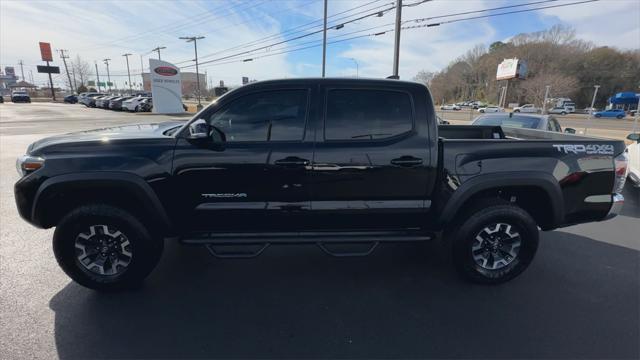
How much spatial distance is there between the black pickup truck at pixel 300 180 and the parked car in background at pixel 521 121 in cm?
447

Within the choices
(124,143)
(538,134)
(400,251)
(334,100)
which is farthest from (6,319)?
(538,134)

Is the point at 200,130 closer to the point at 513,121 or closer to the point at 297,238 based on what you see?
the point at 297,238

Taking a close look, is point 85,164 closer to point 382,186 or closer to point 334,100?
point 334,100

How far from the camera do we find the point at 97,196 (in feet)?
10.1

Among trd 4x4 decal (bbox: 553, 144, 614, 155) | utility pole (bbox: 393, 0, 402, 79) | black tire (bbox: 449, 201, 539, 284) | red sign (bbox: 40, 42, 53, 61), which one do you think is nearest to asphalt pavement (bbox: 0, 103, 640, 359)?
black tire (bbox: 449, 201, 539, 284)

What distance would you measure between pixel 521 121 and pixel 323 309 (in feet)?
22.6

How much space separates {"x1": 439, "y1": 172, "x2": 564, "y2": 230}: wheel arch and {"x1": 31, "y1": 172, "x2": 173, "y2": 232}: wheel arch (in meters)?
2.64

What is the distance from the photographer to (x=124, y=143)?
3.02m

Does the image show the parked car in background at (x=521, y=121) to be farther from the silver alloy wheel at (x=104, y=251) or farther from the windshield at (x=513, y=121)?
the silver alloy wheel at (x=104, y=251)

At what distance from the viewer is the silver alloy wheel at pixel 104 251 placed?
10.2 feet

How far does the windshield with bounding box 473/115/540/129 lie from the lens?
7.41 meters

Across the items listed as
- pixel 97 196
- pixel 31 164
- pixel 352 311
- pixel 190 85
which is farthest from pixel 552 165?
pixel 190 85

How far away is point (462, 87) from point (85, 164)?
118 metres

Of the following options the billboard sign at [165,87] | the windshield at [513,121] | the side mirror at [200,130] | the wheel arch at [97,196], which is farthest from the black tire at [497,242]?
the billboard sign at [165,87]
